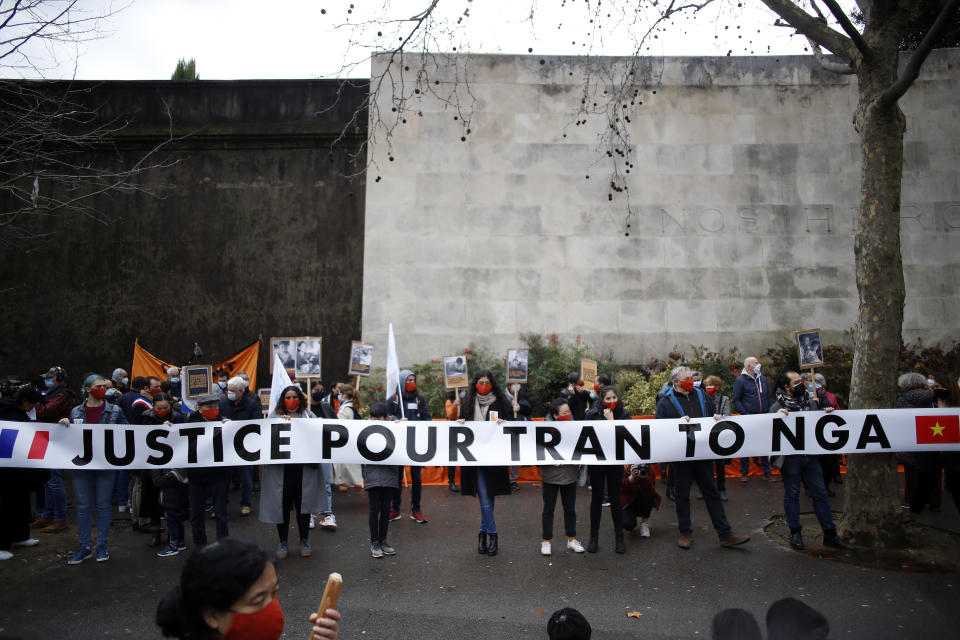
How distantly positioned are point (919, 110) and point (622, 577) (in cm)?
1521

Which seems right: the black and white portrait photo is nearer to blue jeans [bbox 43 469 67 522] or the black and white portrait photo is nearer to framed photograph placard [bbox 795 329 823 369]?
blue jeans [bbox 43 469 67 522]

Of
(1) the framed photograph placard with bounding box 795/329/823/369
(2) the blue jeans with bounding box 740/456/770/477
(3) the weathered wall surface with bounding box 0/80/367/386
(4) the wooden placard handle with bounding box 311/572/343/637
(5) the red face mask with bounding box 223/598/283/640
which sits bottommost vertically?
(2) the blue jeans with bounding box 740/456/770/477

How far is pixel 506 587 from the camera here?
21.7 feet

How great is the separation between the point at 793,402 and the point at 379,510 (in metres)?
4.87

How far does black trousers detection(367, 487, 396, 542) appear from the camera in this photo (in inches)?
296


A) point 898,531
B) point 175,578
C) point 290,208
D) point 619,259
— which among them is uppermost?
point 290,208

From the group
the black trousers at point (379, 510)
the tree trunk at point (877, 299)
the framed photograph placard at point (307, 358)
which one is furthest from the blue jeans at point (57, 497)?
the tree trunk at point (877, 299)

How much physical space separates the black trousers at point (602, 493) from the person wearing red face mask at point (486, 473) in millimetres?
958

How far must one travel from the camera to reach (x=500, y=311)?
16.0 metres

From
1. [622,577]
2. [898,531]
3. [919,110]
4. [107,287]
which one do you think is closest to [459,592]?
[622,577]

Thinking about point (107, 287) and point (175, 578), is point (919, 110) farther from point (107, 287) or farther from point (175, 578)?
point (107, 287)

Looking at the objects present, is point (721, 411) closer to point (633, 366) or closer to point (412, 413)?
point (412, 413)

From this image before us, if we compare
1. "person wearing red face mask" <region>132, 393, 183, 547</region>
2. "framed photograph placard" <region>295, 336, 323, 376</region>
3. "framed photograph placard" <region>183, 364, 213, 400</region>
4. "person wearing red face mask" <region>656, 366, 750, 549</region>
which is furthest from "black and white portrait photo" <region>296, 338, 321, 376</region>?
"person wearing red face mask" <region>656, 366, 750, 549</region>

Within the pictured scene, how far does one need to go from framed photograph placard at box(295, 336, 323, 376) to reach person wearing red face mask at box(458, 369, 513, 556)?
423cm
